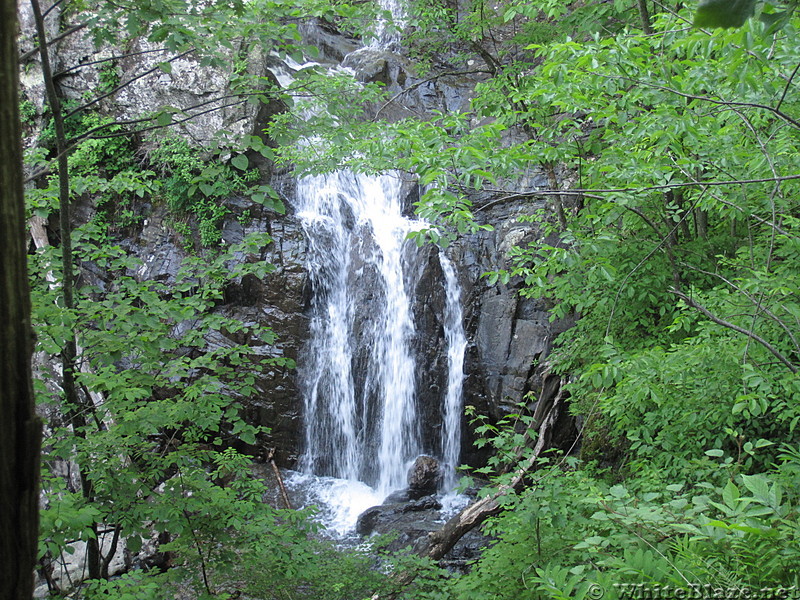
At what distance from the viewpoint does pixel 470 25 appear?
7.97m

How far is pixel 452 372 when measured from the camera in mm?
10500

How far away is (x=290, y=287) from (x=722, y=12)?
10.7m

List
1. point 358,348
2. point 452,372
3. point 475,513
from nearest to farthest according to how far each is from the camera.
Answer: point 475,513
point 452,372
point 358,348

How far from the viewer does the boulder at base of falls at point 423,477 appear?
9273 millimetres

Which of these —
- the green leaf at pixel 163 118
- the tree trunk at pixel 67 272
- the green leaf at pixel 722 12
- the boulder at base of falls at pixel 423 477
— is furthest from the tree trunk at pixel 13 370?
the boulder at base of falls at pixel 423 477

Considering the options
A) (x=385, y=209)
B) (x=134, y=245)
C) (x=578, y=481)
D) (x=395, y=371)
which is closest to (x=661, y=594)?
(x=578, y=481)

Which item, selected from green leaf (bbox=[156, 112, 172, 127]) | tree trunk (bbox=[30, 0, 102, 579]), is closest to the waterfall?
tree trunk (bbox=[30, 0, 102, 579])

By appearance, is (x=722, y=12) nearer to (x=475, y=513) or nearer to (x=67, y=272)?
(x=67, y=272)

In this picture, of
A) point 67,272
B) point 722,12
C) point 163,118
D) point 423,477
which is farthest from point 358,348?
point 722,12

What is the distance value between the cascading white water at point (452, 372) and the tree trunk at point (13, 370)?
925cm

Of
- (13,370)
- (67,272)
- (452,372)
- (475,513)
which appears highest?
(67,272)

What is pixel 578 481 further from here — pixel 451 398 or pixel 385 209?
pixel 385 209

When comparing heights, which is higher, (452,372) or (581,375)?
(581,375)

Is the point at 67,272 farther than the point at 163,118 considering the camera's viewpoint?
Yes
